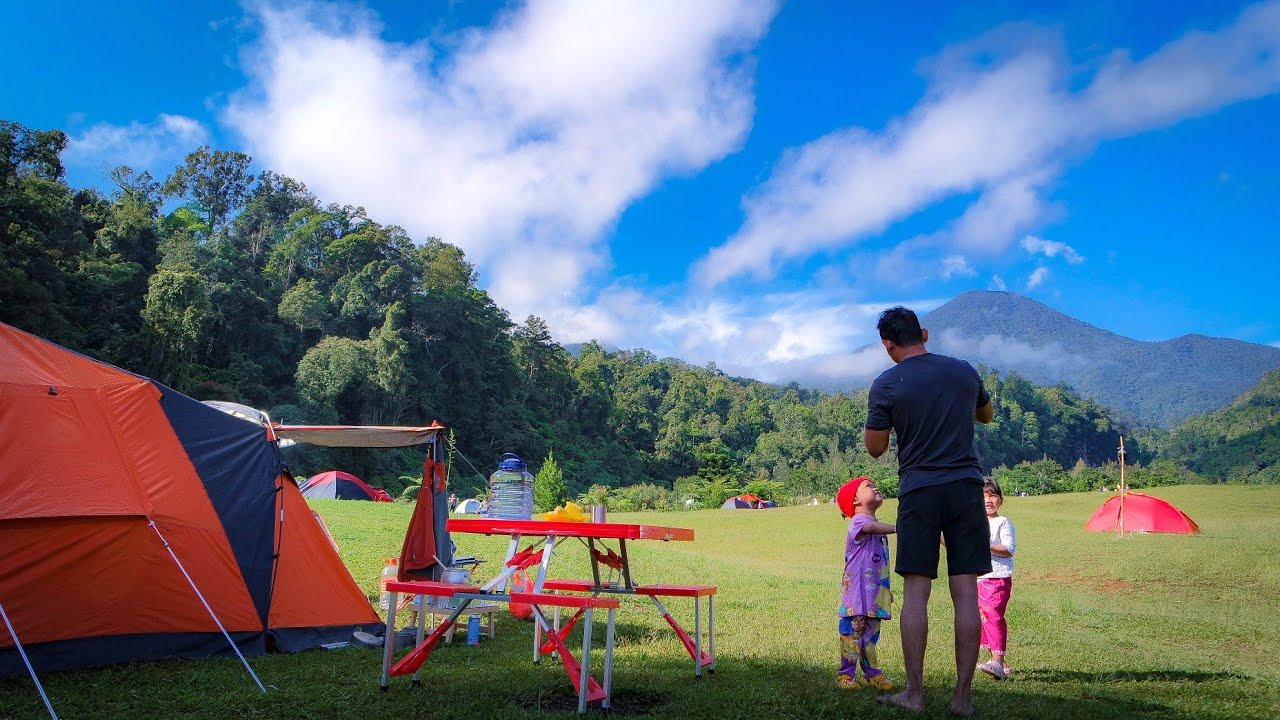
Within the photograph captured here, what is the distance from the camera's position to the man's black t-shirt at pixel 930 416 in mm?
4488

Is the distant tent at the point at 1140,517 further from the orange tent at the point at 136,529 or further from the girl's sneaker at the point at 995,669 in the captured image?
the orange tent at the point at 136,529

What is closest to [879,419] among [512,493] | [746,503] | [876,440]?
[876,440]

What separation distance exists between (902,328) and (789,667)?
2.74 meters

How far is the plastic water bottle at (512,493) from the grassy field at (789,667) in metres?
1.10

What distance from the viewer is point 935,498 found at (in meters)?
4.47

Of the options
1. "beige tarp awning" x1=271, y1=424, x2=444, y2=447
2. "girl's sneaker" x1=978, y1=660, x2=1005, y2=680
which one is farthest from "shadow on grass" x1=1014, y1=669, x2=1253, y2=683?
"beige tarp awning" x1=271, y1=424, x2=444, y2=447

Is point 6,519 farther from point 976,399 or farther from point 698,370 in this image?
point 698,370

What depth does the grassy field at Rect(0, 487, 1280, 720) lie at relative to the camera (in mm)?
4781

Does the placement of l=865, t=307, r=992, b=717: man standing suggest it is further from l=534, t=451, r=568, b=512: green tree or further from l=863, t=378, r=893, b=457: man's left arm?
l=534, t=451, r=568, b=512: green tree

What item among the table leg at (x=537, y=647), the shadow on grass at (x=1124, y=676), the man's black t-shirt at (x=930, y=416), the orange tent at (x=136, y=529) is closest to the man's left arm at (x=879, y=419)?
the man's black t-shirt at (x=930, y=416)

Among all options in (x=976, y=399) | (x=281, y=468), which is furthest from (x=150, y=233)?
(x=976, y=399)

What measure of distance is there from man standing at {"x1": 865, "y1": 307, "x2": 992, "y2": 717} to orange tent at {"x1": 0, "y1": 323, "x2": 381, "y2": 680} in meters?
4.00

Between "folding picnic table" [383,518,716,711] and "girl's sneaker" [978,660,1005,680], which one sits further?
"girl's sneaker" [978,660,1005,680]

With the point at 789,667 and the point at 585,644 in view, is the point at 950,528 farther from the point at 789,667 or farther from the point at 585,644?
the point at 789,667
